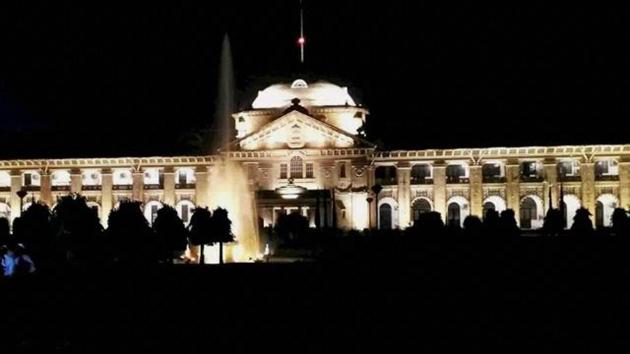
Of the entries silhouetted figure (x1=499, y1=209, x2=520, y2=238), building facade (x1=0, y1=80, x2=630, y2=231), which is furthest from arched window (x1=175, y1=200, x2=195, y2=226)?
silhouetted figure (x1=499, y1=209, x2=520, y2=238)

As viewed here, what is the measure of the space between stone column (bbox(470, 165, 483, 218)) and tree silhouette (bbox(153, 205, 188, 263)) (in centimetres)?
2723

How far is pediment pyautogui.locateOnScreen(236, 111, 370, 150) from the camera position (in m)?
65.9

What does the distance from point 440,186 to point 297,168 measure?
990 cm

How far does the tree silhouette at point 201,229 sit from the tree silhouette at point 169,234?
1372 millimetres

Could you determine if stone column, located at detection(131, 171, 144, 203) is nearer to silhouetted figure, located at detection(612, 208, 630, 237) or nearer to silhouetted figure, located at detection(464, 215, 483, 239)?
silhouetted figure, located at detection(464, 215, 483, 239)

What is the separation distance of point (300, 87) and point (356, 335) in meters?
49.4

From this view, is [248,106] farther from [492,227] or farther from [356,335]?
[356,335]

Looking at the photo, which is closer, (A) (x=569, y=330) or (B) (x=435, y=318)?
(A) (x=569, y=330)

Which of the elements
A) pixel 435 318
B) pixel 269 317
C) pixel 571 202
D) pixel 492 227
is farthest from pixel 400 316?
pixel 571 202

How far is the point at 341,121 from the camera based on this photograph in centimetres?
6850

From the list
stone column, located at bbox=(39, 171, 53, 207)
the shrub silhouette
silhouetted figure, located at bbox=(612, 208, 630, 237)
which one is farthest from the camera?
stone column, located at bbox=(39, 171, 53, 207)

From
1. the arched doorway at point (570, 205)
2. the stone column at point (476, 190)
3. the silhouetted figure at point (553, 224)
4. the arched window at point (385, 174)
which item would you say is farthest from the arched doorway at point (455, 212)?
the silhouetted figure at point (553, 224)

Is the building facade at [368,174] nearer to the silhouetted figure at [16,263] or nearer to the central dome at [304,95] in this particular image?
the central dome at [304,95]

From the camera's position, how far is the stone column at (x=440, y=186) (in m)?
66.1
